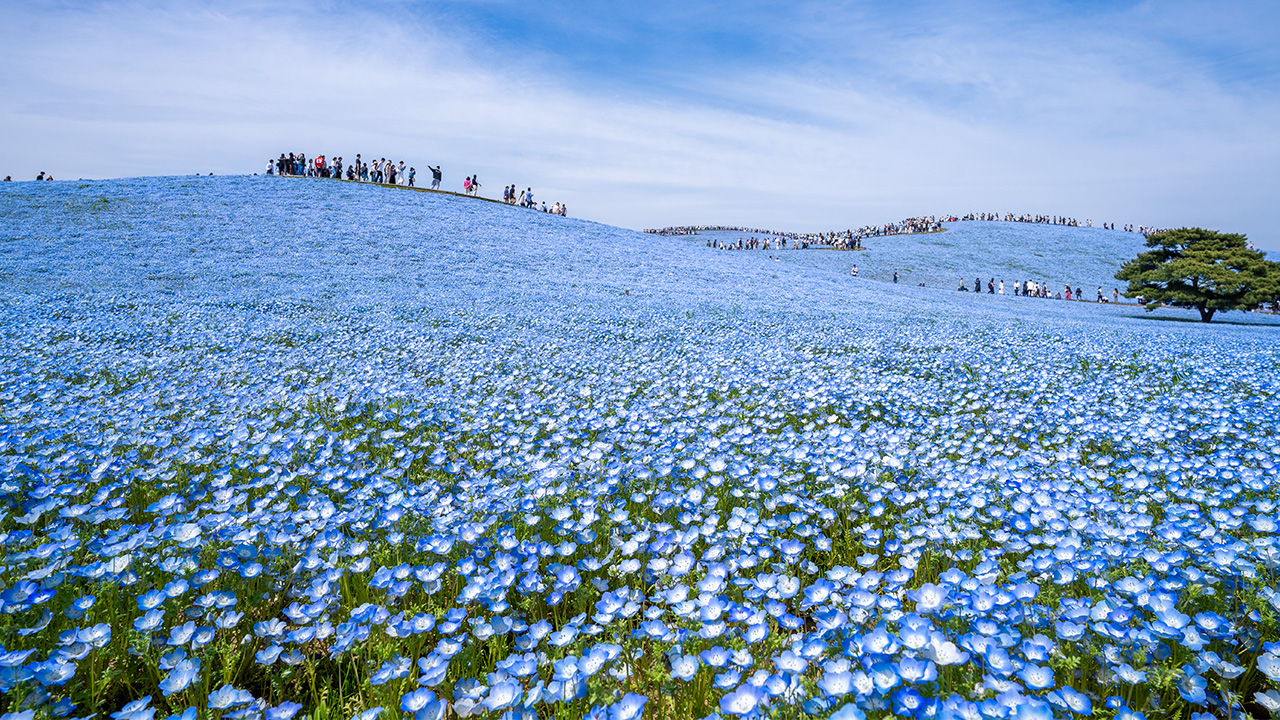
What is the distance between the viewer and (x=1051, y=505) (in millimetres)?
3543

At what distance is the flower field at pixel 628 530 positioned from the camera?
224 centimetres

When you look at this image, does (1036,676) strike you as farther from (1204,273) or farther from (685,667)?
(1204,273)

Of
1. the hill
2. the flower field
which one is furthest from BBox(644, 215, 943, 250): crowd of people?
the flower field

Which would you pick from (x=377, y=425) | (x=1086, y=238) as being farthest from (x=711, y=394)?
(x=1086, y=238)

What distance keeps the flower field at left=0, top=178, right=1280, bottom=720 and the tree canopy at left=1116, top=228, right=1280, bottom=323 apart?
69.9 feet

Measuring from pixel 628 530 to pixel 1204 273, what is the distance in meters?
33.4

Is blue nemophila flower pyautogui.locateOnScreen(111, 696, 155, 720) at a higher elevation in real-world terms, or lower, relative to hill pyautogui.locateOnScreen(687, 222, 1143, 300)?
lower

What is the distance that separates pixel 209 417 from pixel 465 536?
4.52m

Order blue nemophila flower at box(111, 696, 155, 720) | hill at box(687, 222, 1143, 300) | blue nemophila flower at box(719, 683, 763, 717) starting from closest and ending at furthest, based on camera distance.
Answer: blue nemophila flower at box(719, 683, 763, 717) < blue nemophila flower at box(111, 696, 155, 720) < hill at box(687, 222, 1143, 300)

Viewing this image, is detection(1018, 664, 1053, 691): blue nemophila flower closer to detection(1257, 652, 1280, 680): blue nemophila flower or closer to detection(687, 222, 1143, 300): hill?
detection(1257, 652, 1280, 680): blue nemophila flower

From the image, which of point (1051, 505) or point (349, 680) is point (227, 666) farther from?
point (1051, 505)

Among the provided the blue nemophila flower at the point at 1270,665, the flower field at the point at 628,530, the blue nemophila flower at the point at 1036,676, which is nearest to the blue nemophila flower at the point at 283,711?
the flower field at the point at 628,530

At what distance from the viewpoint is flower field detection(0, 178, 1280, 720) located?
2.24 m

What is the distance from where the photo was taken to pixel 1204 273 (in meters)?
25.2
